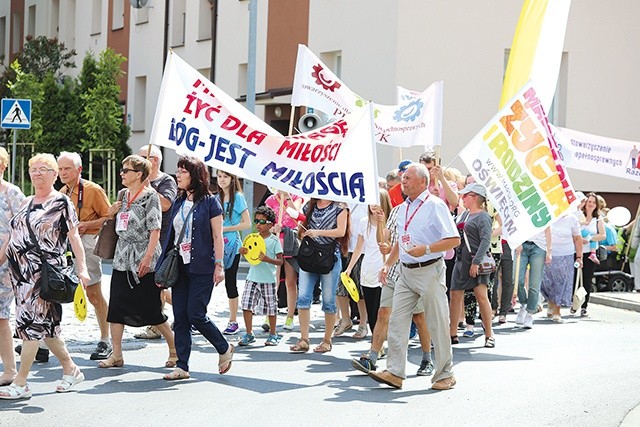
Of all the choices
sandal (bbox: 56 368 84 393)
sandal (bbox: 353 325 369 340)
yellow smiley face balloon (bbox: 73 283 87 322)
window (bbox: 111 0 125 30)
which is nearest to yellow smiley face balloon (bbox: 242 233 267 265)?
sandal (bbox: 353 325 369 340)

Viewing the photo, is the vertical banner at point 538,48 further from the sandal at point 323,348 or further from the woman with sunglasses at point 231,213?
the sandal at point 323,348

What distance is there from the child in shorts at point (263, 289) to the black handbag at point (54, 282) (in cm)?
375

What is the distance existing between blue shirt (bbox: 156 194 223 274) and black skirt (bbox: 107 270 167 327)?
1.29ft

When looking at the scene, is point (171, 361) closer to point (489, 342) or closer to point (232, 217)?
point (232, 217)

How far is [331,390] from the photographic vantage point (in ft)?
31.6

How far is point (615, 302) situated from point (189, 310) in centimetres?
1071

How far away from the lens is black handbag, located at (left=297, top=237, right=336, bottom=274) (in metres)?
12.0

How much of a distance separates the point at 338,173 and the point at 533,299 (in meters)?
5.45

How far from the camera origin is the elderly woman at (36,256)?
8.67 meters

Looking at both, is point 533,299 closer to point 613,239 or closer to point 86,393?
point 613,239

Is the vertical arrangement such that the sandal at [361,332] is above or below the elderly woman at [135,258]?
below

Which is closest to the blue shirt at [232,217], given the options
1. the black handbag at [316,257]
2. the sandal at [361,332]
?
the black handbag at [316,257]

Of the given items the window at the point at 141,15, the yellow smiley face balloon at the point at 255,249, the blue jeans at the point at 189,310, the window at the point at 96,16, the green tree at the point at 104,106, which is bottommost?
the blue jeans at the point at 189,310

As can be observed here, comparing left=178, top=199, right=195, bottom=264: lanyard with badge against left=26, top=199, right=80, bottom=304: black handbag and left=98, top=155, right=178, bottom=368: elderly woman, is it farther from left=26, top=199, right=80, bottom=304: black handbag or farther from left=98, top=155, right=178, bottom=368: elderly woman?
left=26, top=199, right=80, bottom=304: black handbag
